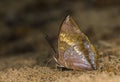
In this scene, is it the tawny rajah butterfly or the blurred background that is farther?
the blurred background

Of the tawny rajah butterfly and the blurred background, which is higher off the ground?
the blurred background

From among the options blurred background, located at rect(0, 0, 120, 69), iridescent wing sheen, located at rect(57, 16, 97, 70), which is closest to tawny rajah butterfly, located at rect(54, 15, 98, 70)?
iridescent wing sheen, located at rect(57, 16, 97, 70)

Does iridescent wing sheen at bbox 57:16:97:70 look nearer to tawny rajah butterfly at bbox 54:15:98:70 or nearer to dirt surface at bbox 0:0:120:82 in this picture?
tawny rajah butterfly at bbox 54:15:98:70

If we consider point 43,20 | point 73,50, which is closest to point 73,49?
point 73,50

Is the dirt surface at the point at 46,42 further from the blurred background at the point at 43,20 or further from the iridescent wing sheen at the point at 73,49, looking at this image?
the iridescent wing sheen at the point at 73,49

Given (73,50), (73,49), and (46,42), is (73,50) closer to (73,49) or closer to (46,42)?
(73,49)

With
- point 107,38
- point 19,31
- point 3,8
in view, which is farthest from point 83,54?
point 3,8

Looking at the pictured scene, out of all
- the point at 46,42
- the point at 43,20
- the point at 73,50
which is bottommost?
the point at 73,50

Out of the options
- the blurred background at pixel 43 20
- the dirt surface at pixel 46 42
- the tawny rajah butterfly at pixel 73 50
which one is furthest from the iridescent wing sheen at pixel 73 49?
the blurred background at pixel 43 20
